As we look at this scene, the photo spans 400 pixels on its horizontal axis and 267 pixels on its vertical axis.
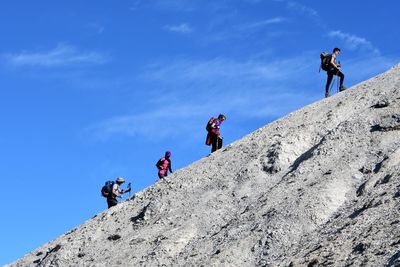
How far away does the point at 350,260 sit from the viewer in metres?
18.1

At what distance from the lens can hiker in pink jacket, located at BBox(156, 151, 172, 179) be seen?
1237 inches

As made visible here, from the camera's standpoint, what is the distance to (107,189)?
30516mm

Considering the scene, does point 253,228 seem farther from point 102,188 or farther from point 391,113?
point 102,188

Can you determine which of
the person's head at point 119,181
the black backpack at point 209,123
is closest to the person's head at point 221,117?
the black backpack at point 209,123

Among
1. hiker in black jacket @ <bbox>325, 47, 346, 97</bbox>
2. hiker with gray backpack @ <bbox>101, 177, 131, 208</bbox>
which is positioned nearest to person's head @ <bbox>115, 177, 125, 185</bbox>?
hiker with gray backpack @ <bbox>101, 177, 131, 208</bbox>

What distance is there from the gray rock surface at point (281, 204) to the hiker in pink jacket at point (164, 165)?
1.19 meters

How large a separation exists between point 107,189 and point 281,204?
31.5ft

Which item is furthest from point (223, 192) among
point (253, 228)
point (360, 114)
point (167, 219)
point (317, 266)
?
point (317, 266)

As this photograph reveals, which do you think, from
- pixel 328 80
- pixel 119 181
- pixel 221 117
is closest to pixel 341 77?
pixel 328 80

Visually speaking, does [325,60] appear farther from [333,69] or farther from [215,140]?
[215,140]

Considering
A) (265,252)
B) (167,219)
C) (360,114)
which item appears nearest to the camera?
(265,252)

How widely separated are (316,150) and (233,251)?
19.9 feet

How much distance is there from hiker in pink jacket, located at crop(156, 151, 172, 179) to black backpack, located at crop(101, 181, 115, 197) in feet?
6.88

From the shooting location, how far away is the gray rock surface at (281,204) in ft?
65.6
